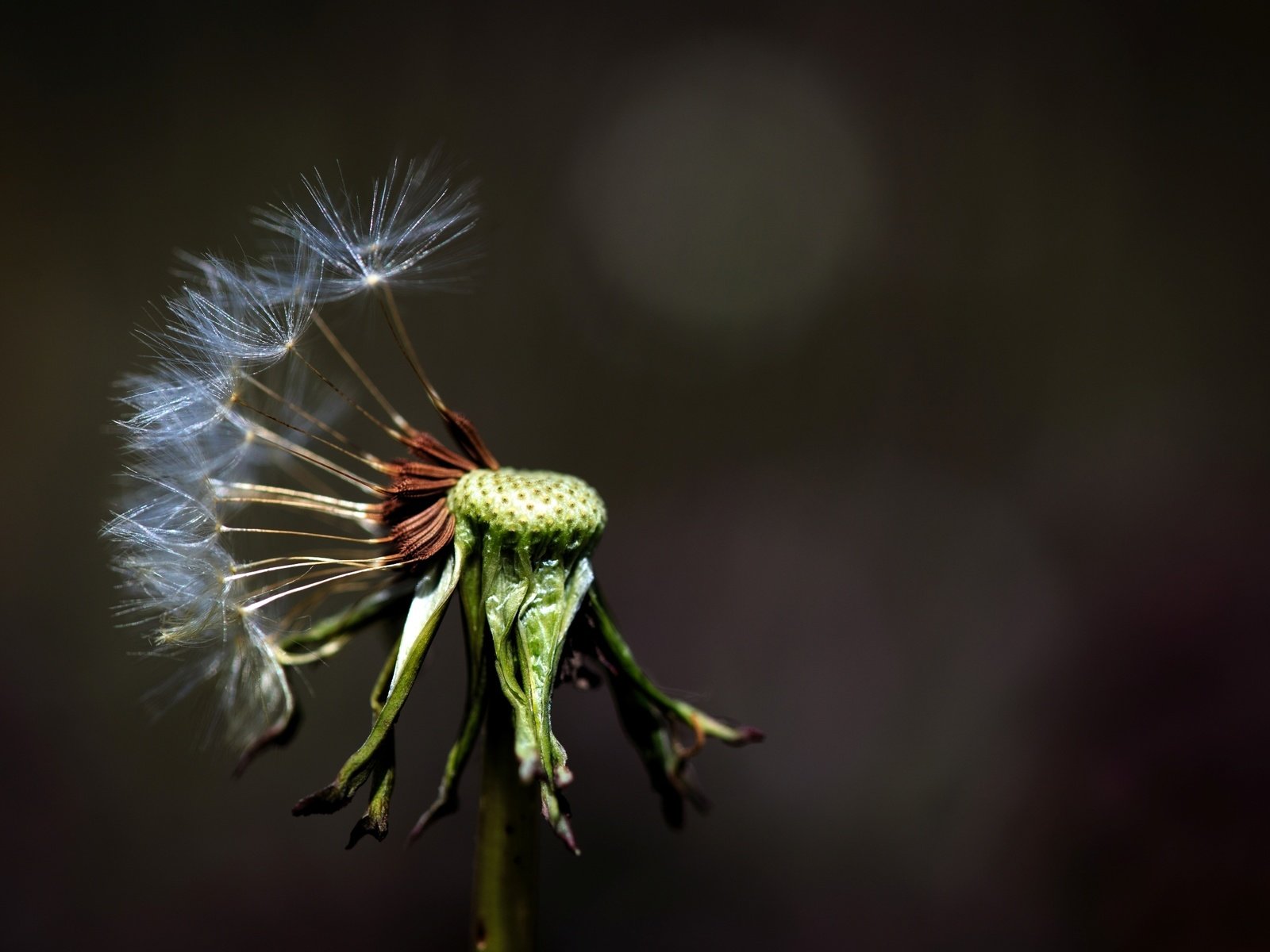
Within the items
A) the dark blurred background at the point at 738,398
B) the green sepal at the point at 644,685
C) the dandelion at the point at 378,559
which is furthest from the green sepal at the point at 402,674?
the dark blurred background at the point at 738,398

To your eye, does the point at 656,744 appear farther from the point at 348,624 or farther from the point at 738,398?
the point at 738,398

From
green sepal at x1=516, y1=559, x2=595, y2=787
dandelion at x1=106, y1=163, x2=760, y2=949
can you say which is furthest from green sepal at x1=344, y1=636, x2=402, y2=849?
green sepal at x1=516, y1=559, x2=595, y2=787

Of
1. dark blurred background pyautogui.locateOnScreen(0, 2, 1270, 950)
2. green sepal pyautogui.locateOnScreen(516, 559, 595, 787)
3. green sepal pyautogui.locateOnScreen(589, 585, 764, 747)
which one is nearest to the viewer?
green sepal pyautogui.locateOnScreen(516, 559, 595, 787)

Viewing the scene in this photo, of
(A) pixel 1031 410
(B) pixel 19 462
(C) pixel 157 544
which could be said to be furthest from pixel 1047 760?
(B) pixel 19 462

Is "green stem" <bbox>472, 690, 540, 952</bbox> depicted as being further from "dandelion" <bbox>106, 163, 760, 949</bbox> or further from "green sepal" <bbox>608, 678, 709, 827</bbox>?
"green sepal" <bbox>608, 678, 709, 827</bbox>

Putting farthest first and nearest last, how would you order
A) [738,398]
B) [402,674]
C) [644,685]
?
1. [738,398]
2. [644,685]
3. [402,674]

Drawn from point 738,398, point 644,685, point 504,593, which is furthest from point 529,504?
point 738,398
